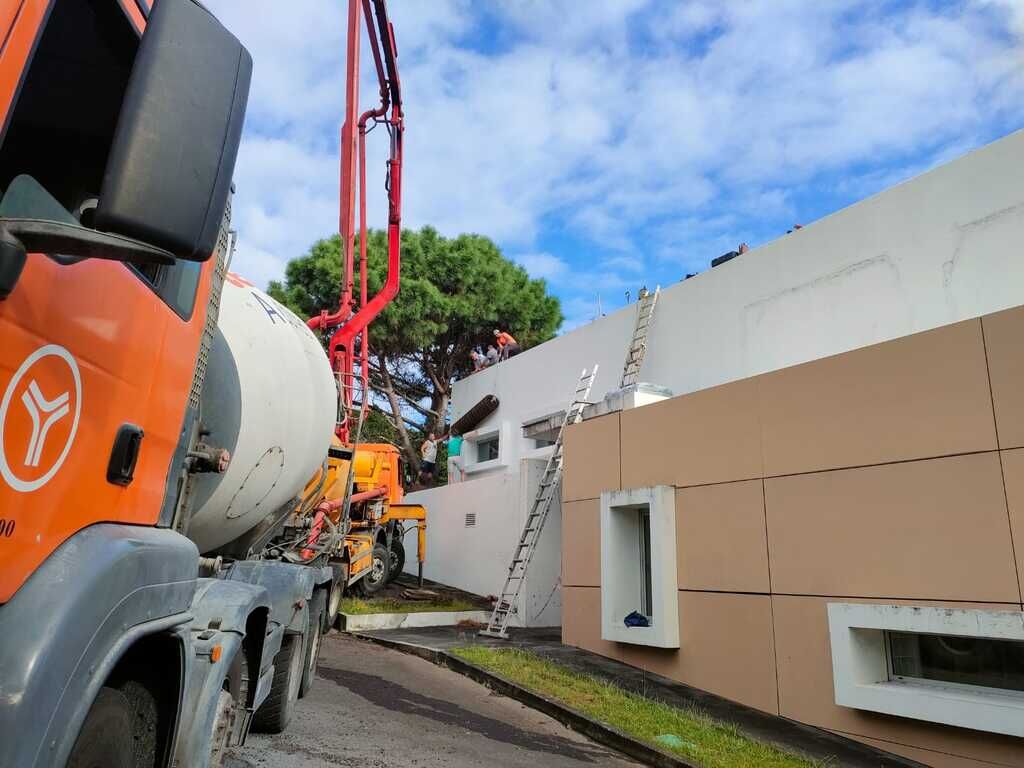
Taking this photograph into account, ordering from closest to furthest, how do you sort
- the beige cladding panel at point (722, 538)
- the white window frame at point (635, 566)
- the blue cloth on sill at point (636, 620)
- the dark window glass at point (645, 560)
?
the beige cladding panel at point (722, 538), the white window frame at point (635, 566), the blue cloth on sill at point (636, 620), the dark window glass at point (645, 560)

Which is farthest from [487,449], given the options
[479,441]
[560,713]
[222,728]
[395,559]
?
[222,728]

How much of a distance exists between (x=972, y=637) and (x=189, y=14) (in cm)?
667

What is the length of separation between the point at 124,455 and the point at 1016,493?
6165 millimetres

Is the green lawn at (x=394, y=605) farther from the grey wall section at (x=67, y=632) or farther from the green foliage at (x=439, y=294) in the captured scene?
the grey wall section at (x=67, y=632)

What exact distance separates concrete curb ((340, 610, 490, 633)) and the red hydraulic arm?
3.43 metres

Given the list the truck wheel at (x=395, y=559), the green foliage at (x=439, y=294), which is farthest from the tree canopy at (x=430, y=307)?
the truck wheel at (x=395, y=559)

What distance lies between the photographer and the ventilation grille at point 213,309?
118 inches

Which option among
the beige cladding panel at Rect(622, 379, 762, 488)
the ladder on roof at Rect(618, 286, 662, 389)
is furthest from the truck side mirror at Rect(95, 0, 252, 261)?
the ladder on roof at Rect(618, 286, 662, 389)

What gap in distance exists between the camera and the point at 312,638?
666 cm

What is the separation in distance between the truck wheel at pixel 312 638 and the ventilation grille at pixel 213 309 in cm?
371

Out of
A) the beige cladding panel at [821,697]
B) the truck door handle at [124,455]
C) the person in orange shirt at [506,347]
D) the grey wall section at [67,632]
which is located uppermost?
the person in orange shirt at [506,347]

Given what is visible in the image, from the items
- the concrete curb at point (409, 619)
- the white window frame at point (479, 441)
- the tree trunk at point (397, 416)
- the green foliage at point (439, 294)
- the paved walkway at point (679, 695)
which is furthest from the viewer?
the tree trunk at point (397, 416)

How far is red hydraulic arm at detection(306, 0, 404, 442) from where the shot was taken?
1055cm

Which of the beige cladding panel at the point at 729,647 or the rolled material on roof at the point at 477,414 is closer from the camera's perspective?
the beige cladding panel at the point at 729,647
